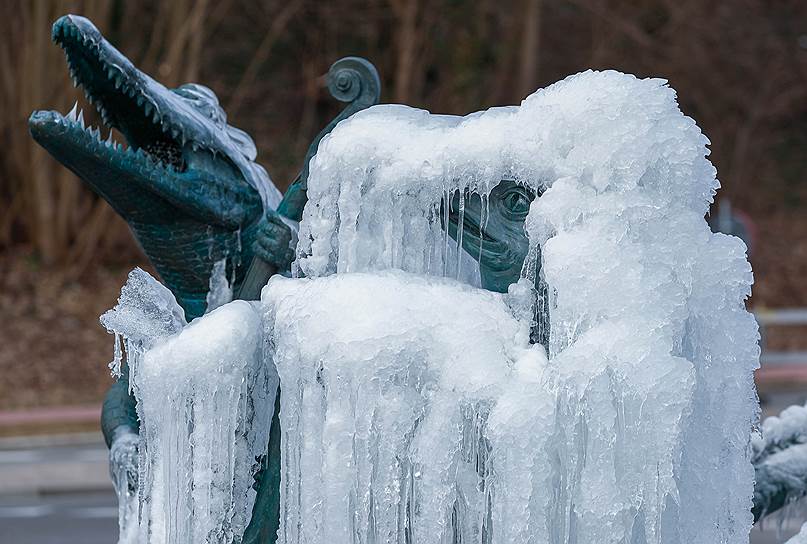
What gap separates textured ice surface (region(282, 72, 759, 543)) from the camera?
1.90 m

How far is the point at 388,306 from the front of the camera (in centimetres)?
209

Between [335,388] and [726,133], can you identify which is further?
[726,133]

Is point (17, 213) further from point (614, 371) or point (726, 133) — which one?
point (614, 371)

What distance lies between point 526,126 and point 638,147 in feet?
0.78

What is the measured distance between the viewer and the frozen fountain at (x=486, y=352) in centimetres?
191

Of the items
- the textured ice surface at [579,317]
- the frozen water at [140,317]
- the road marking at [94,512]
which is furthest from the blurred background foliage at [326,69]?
the textured ice surface at [579,317]

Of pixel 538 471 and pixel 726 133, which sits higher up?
pixel 726 133

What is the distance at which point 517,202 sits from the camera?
2221 millimetres

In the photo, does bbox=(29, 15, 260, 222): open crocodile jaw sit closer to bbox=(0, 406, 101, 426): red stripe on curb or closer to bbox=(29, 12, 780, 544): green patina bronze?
bbox=(29, 12, 780, 544): green patina bronze

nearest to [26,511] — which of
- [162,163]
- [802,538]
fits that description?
[162,163]

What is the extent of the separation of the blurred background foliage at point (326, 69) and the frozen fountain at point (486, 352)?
27.6 feet

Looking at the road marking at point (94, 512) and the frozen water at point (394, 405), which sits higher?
the road marking at point (94, 512)

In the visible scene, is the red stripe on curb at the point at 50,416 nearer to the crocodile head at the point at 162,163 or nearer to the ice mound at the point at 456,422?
the crocodile head at the point at 162,163

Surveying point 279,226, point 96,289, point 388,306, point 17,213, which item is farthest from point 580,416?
point 17,213
